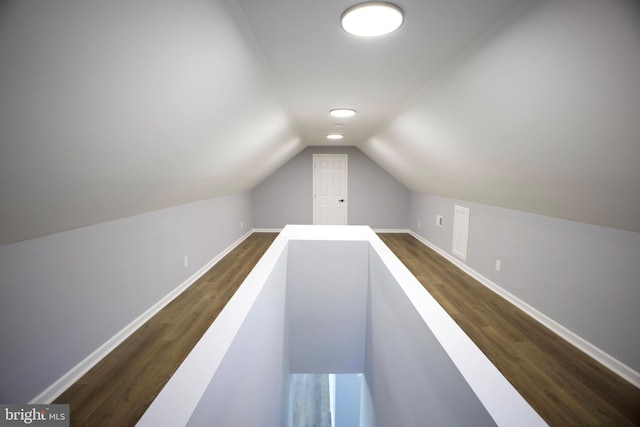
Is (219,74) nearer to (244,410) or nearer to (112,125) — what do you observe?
(112,125)

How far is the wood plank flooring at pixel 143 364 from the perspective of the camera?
168 cm

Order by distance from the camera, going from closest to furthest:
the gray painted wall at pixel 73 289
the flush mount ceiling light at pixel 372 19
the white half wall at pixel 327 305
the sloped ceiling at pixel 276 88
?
the sloped ceiling at pixel 276 88 → the flush mount ceiling light at pixel 372 19 → the gray painted wall at pixel 73 289 → the white half wall at pixel 327 305

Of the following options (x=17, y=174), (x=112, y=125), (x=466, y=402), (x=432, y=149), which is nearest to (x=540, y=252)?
(x=432, y=149)

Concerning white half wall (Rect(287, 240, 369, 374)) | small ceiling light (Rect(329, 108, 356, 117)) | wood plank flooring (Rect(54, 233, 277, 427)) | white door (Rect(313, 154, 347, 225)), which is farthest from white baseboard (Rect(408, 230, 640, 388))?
white door (Rect(313, 154, 347, 225))

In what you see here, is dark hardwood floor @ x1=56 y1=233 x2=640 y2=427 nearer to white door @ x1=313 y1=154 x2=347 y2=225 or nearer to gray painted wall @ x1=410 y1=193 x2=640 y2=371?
gray painted wall @ x1=410 y1=193 x2=640 y2=371

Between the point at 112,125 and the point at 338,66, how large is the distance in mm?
1383

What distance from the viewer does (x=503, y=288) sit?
324 centimetres

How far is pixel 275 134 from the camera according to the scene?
3.52 meters

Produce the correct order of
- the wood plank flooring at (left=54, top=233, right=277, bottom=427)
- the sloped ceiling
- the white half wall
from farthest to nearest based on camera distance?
the white half wall, the wood plank flooring at (left=54, top=233, right=277, bottom=427), the sloped ceiling

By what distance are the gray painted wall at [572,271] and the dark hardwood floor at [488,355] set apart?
21cm

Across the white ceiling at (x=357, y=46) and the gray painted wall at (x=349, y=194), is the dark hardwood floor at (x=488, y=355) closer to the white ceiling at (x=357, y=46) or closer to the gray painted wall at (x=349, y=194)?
the white ceiling at (x=357, y=46)

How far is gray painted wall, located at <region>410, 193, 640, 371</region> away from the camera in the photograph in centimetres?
197

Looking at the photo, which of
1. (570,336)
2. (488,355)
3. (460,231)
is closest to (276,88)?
(488,355)

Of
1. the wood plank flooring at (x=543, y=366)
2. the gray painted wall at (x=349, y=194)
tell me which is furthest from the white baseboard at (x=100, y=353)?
the gray painted wall at (x=349, y=194)
